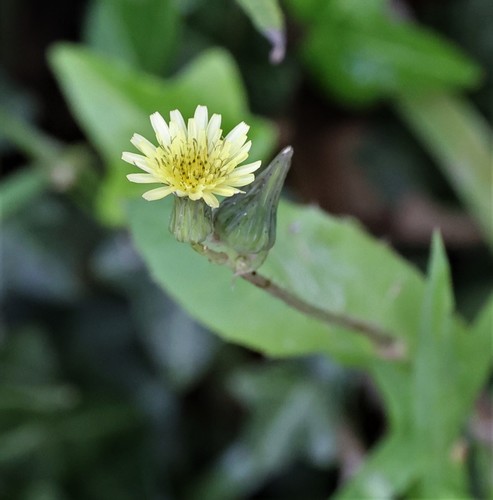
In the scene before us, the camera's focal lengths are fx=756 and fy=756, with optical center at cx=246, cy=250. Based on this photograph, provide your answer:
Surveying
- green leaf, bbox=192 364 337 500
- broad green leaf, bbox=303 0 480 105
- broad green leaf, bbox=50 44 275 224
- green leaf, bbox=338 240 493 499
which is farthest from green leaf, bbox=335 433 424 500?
broad green leaf, bbox=303 0 480 105

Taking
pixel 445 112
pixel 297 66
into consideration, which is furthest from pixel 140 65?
pixel 445 112

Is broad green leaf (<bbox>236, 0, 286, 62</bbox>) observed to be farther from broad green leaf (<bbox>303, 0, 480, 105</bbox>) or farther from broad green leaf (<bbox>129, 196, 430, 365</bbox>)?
broad green leaf (<bbox>303, 0, 480, 105</bbox>)

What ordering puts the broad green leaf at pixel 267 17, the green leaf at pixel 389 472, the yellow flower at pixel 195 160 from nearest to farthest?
the yellow flower at pixel 195 160 < the broad green leaf at pixel 267 17 < the green leaf at pixel 389 472

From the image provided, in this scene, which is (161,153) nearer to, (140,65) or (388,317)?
(388,317)

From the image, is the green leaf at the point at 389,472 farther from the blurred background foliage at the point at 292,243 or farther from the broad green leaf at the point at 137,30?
the broad green leaf at the point at 137,30

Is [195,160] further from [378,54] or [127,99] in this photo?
[378,54]

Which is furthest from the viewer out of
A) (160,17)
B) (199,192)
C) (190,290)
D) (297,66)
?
(297,66)

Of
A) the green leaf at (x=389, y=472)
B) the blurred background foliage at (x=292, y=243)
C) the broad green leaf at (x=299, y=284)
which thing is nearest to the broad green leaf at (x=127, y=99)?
the blurred background foliage at (x=292, y=243)
